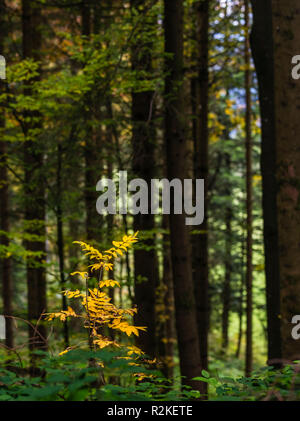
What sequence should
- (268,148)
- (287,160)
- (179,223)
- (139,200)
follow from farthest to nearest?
(139,200), (179,223), (268,148), (287,160)

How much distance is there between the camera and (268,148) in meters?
5.61

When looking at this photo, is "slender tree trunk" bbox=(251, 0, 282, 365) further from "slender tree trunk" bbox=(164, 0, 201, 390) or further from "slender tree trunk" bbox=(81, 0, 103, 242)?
"slender tree trunk" bbox=(81, 0, 103, 242)

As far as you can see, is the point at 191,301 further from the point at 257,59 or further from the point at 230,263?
the point at 230,263

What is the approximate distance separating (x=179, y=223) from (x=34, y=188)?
11.5 ft

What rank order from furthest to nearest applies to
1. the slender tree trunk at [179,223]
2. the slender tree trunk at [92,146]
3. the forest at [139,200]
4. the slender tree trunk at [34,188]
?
1. the slender tree trunk at [34,188]
2. the slender tree trunk at [92,146]
3. the slender tree trunk at [179,223]
4. the forest at [139,200]

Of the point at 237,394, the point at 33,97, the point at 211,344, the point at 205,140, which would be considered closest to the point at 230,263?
the point at 211,344

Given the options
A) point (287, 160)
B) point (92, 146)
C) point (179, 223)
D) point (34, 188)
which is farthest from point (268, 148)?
point (34, 188)

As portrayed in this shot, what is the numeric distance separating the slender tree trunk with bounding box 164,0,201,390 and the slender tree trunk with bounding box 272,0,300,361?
2.32 m

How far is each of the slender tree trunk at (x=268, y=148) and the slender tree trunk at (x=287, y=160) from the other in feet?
1.39

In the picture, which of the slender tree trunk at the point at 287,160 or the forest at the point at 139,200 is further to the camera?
the slender tree trunk at the point at 287,160

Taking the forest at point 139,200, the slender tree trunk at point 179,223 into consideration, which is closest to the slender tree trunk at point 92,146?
the forest at point 139,200

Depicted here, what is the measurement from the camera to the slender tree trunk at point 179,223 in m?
6.88

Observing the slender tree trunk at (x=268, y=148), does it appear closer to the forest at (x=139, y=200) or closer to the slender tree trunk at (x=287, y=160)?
the forest at (x=139, y=200)

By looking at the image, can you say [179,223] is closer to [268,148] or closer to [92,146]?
[268,148]
